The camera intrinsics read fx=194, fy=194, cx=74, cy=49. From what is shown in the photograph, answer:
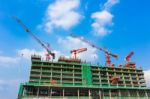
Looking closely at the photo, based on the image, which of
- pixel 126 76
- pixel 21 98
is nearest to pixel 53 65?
pixel 21 98

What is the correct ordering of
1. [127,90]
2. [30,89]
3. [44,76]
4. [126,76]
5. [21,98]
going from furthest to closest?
[126,76]
[44,76]
[127,90]
[30,89]
[21,98]

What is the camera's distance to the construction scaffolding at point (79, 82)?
106575 mm

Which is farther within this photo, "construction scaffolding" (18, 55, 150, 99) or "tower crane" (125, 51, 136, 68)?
"tower crane" (125, 51, 136, 68)

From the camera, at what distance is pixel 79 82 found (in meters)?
145

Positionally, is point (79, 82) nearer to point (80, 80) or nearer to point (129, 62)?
point (80, 80)

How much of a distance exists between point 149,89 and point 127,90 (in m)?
17.9

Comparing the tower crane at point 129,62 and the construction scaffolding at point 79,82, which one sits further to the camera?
the tower crane at point 129,62

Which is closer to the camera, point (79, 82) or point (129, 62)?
point (79, 82)

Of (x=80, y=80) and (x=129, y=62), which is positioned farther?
(x=129, y=62)

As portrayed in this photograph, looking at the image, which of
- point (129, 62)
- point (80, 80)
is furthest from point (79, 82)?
point (129, 62)

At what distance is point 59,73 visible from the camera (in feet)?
468

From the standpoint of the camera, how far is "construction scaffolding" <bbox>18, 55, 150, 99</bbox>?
10657 cm

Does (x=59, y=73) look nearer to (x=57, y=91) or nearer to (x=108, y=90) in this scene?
(x=57, y=91)

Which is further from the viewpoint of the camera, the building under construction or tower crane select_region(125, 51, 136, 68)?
tower crane select_region(125, 51, 136, 68)
